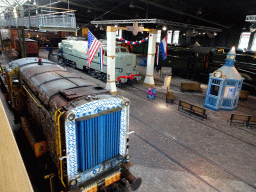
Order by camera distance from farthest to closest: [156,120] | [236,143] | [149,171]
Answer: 1. [156,120]
2. [236,143]
3. [149,171]

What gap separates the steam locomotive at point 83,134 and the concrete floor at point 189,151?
1.73 metres

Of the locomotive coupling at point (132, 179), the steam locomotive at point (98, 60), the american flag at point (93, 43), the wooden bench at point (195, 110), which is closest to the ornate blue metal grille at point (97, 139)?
the locomotive coupling at point (132, 179)

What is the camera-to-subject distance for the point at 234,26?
26.7 m

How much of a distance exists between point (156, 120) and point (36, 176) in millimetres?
6988

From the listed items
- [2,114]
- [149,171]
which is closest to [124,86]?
[149,171]

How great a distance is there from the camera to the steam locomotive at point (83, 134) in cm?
422

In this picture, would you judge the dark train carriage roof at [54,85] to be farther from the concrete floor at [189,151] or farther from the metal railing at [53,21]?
the metal railing at [53,21]

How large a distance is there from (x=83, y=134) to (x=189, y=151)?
5726 millimetres

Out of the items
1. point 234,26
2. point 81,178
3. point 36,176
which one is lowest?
point 36,176

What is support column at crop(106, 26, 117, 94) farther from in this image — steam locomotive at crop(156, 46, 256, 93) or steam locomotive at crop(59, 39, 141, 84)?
steam locomotive at crop(156, 46, 256, 93)

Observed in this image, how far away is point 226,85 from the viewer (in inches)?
481

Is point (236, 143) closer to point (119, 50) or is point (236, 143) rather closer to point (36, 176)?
point (36, 176)

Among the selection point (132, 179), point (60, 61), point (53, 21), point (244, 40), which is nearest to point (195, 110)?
point (132, 179)

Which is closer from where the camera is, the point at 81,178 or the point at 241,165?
the point at 81,178
